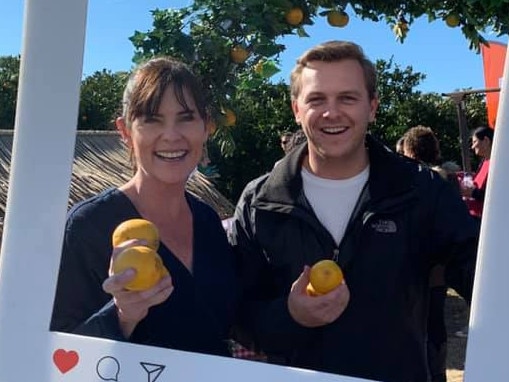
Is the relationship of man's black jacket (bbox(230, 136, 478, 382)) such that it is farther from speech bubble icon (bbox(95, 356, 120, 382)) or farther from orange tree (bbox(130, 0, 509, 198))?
speech bubble icon (bbox(95, 356, 120, 382))

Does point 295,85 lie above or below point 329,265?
above

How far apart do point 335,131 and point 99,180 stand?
0.55 meters

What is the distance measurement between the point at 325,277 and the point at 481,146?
422 mm

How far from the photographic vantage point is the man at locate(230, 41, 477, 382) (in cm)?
142

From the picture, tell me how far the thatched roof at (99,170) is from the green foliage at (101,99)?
0.08 ft

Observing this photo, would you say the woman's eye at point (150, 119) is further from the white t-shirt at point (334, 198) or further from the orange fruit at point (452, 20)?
the orange fruit at point (452, 20)

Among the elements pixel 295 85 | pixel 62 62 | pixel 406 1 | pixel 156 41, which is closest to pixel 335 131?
pixel 295 85

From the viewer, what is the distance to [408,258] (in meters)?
1.47

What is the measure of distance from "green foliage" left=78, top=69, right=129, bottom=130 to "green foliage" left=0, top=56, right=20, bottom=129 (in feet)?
1.03

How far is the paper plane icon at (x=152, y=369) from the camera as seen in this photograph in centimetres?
126

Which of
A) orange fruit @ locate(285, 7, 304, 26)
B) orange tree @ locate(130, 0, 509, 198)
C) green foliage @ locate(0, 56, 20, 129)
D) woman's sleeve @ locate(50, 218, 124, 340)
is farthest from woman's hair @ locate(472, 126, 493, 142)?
green foliage @ locate(0, 56, 20, 129)

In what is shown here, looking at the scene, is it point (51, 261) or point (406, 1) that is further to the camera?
point (406, 1)

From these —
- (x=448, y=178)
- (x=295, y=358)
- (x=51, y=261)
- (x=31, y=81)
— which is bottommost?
(x=295, y=358)

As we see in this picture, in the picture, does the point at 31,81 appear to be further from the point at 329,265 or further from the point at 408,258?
the point at 408,258
